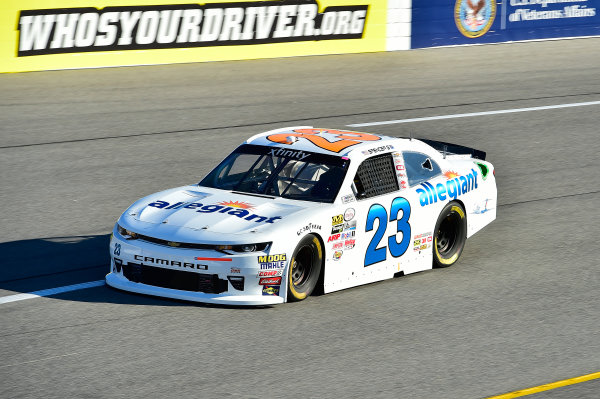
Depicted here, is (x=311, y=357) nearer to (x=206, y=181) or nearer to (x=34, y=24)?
(x=206, y=181)

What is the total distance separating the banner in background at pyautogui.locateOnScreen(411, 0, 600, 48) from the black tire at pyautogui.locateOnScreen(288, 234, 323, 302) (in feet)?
50.6

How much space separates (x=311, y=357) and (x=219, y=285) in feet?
4.00

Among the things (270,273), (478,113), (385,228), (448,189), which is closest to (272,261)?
(270,273)

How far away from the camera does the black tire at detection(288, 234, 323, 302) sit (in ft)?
28.9

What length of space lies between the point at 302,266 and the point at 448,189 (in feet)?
7.07

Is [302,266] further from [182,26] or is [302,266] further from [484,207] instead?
[182,26]

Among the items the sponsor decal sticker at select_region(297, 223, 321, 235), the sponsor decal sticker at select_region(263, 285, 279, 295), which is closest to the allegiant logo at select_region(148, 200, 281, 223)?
the sponsor decal sticker at select_region(297, 223, 321, 235)

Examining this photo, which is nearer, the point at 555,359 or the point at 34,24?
the point at 555,359

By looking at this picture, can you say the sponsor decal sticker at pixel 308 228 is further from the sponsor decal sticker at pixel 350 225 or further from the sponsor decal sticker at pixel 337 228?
the sponsor decal sticker at pixel 350 225

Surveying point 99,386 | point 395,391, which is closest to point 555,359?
point 395,391

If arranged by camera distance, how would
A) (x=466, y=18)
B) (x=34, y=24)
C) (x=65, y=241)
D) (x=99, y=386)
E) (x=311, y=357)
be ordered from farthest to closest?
(x=466, y=18) < (x=34, y=24) < (x=65, y=241) < (x=311, y=357) < (x=99, y=386)

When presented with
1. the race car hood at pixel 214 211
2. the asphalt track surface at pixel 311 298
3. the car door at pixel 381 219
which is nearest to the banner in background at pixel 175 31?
the asphalt track surface at pixel 311 298

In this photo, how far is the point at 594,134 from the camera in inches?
674

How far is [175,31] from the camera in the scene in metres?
20.5
